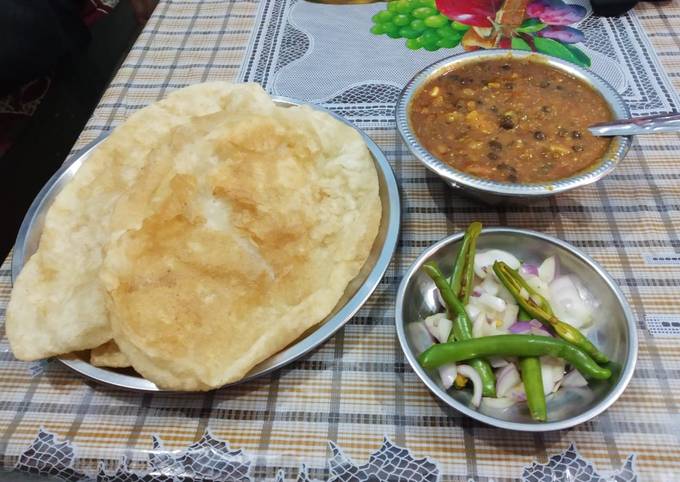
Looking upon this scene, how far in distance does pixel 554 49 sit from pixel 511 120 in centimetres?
103

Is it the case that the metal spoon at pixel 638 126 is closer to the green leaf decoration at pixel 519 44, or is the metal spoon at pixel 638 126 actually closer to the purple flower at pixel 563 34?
the green leaf decoration at pixel 519 44

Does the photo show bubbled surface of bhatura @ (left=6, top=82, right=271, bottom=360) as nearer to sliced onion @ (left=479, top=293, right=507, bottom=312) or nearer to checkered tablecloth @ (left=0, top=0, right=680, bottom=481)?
checkered tablecloth @ (left=0, top=0, right=680, bottom=481)

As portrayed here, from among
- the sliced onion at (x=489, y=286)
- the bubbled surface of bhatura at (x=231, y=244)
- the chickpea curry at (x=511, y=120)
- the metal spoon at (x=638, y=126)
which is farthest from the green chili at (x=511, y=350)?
the metal spoon at (x=638, y=126)

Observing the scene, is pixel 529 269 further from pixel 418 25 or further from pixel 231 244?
pixel 418 25

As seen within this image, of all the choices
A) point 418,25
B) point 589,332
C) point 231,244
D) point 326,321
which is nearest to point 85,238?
point 231,244

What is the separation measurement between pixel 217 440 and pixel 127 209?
78 cm

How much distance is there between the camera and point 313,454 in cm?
150

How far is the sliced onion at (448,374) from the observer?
4.95 ft

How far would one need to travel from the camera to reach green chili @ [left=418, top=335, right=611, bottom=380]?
1456 mm

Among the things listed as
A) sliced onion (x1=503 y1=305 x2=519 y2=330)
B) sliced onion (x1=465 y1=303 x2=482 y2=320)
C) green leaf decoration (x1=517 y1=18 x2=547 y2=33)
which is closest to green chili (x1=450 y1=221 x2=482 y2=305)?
sliced onion (x1=465 y1=303 x2=482 y2=320)

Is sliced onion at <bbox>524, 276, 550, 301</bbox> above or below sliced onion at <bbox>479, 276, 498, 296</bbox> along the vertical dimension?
above

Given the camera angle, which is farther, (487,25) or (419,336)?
(487,25)

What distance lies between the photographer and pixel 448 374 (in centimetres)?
152

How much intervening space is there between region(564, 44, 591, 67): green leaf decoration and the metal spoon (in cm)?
90
